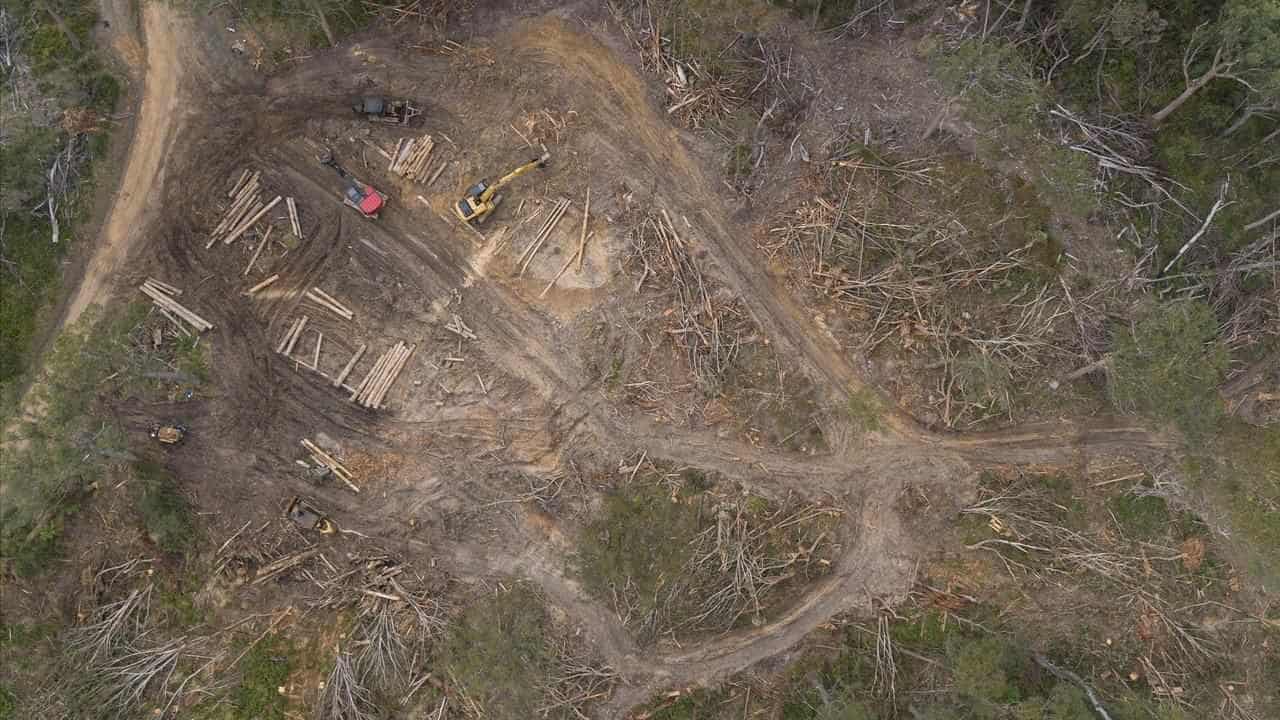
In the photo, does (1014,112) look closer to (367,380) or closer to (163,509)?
(367,380)

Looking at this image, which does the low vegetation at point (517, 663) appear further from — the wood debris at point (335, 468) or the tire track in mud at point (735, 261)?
the tire track in mud at point (735, 261)

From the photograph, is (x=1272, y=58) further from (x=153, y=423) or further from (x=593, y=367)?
(x=153, y=423)

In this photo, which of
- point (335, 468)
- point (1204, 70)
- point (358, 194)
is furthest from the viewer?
point (358, 194)

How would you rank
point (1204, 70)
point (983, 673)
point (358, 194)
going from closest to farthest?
point (983, 673), point (1204, 70), point (358, 194)

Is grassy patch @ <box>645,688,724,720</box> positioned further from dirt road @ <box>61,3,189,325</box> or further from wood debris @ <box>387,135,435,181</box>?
dirt road @ <box>61,3,189,325</box>

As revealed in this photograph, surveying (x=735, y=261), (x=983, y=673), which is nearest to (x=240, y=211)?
(x=735, y=261)

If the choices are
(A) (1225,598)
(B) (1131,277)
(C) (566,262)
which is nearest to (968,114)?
(B) (1131,277)
